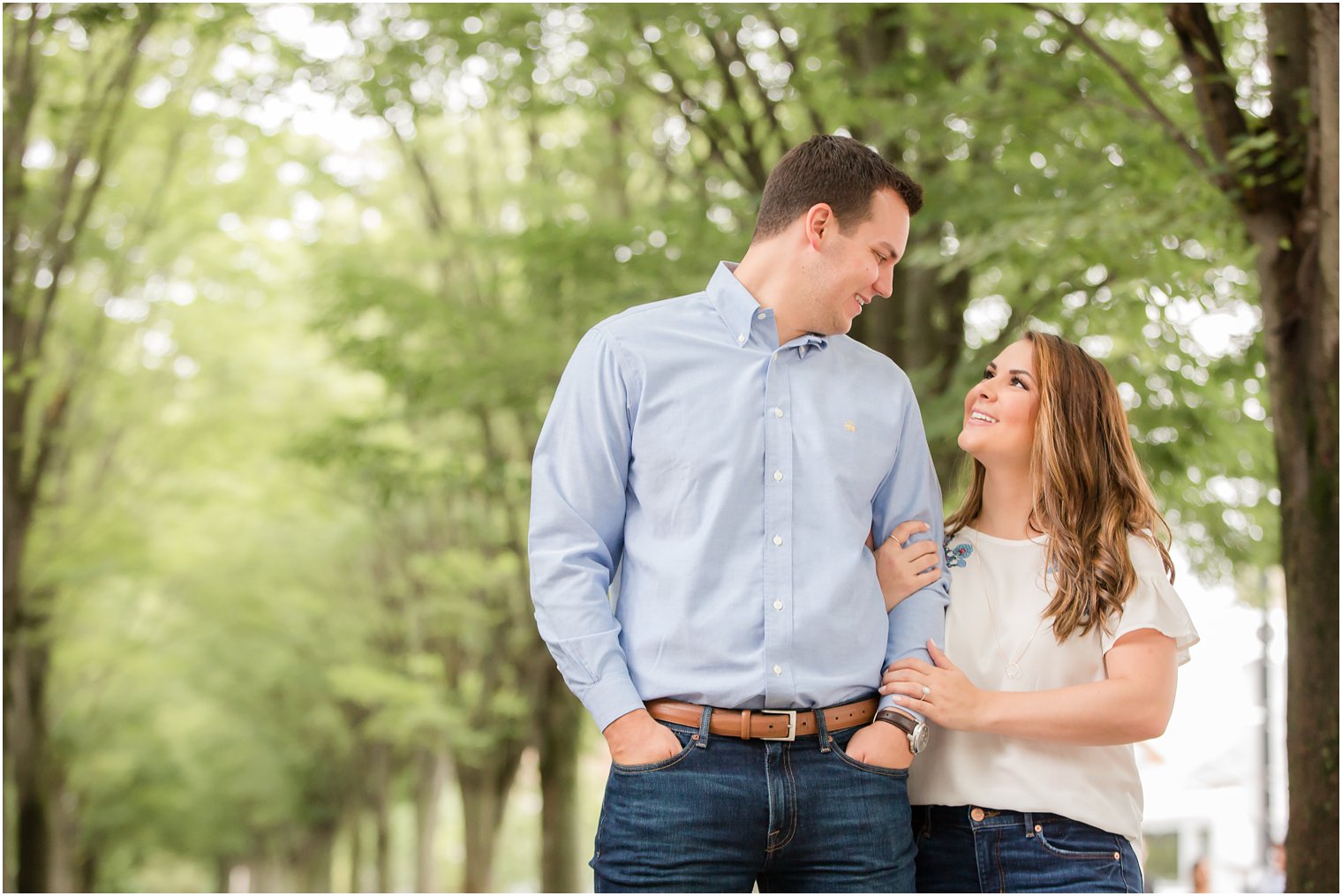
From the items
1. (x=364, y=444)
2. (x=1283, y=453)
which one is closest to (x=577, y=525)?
(x=1283, y=453)

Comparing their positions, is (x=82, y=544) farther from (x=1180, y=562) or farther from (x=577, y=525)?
(x=577, y=525)

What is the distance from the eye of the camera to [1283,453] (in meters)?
5.61

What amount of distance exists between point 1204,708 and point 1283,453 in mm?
18394

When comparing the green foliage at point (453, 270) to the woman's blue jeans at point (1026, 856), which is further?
the green foliage at point (453, 270)

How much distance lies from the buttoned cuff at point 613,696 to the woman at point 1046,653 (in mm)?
553

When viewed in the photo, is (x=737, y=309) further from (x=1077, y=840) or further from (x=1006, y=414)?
(x=1077, y=840)

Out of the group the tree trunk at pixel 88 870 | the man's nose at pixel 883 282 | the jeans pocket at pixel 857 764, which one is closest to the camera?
the jeans pocket at pixel 857 764

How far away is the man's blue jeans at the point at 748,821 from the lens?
2.52 metres

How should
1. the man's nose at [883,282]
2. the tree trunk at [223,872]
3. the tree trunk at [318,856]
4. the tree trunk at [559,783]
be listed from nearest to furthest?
the man's nose at [883,282], the tree trunk at [559,783], the tree trunk at [318,856], the tree trunk at [223,872]

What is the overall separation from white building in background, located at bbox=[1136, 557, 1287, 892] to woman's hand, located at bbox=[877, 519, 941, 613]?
17.4ft

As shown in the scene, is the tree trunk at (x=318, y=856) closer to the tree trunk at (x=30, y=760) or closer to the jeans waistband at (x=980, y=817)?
the tree trunk at (x=30, y=760)

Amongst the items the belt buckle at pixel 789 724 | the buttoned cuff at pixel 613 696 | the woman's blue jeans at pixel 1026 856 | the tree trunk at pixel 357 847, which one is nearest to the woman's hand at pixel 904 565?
the belt buckle at pixel 789 724

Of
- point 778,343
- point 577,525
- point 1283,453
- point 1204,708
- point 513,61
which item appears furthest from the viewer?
point 1204,708

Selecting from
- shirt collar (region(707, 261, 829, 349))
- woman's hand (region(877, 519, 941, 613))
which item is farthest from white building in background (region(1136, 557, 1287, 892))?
shirt collar (region(707, 261, 829, 349))
